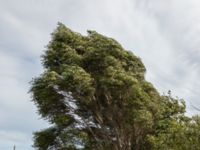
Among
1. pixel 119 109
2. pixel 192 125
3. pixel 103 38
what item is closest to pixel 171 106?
pixel 119 109

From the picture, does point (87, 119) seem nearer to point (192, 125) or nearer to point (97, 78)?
point (97, 78)

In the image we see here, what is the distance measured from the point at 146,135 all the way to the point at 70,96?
21.3ft

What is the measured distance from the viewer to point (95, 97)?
98.6 ft

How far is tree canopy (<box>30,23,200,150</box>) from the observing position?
29.1 m

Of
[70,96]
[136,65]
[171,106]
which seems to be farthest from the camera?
[171,106]

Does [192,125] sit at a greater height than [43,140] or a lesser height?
lesser

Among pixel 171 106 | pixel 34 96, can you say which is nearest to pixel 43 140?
pixel 34 96

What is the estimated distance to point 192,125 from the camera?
2014cm

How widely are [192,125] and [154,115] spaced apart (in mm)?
11022

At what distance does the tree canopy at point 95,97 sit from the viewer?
→ 29.1 metres

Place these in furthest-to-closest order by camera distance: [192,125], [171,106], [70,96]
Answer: [171,106]
[70,96]
[192,125]

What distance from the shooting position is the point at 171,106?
34062 mm

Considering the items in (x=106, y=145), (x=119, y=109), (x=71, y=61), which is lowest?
(x=106, y=145)

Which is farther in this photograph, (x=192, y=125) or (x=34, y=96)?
(x=34, y=96)
